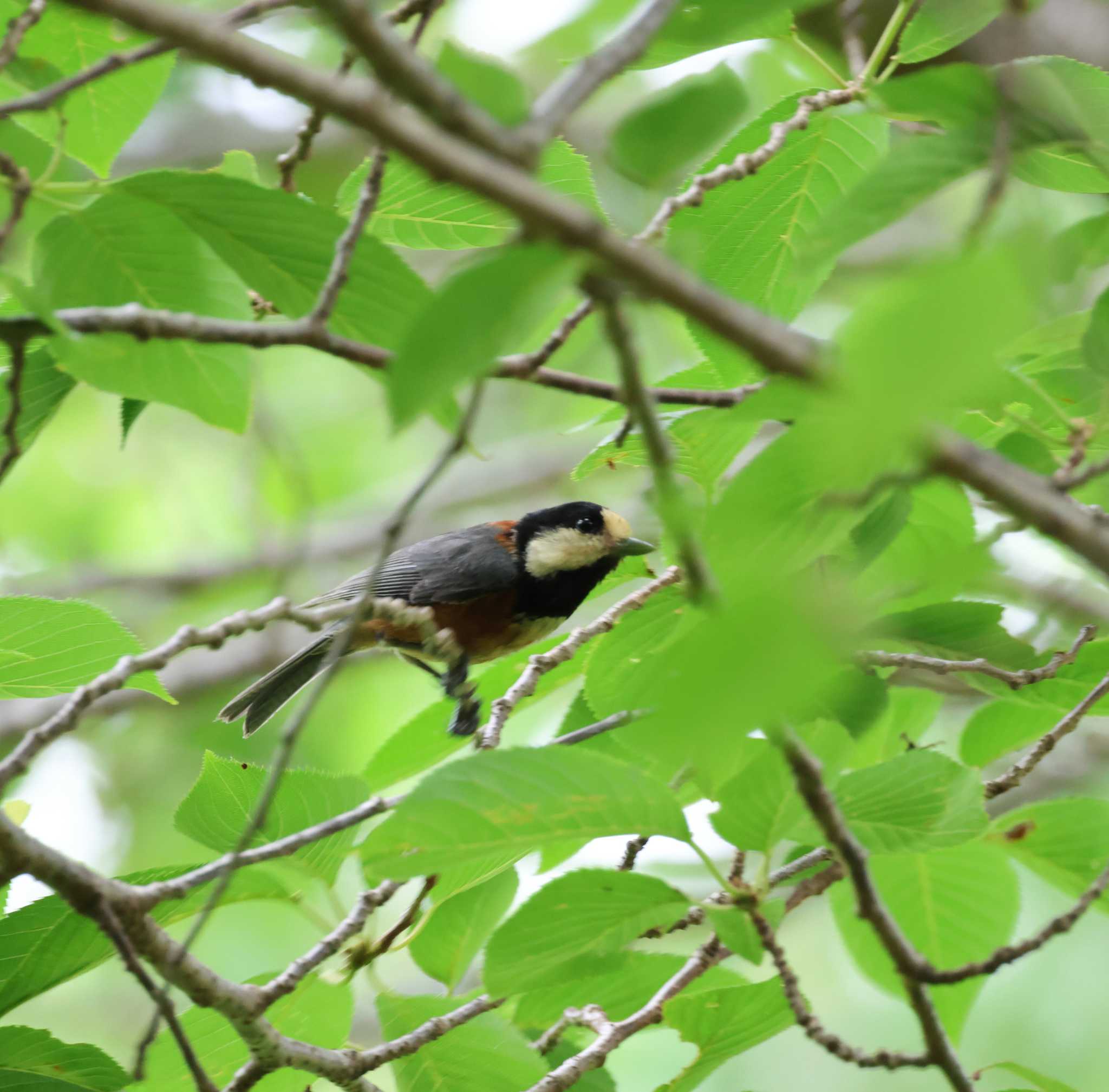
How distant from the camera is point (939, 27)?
216cm

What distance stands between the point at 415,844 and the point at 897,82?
1130 mm

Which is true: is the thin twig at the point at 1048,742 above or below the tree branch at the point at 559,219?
below

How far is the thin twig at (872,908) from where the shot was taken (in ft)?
4.64

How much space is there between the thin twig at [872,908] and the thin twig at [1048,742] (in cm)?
45

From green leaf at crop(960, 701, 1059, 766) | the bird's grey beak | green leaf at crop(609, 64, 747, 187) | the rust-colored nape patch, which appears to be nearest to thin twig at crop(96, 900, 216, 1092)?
green leaf at crop(609, 64, 747, 187)

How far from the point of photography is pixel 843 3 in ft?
11.2

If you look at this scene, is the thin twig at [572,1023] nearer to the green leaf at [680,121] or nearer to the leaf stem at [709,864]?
the leaf stem at [709,864]

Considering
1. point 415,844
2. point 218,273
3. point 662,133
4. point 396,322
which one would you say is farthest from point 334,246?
point 415,844

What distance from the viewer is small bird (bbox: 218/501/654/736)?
4383 mm

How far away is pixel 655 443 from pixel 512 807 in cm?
66

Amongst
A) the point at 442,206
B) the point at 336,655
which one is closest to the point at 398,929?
the point at 336,655

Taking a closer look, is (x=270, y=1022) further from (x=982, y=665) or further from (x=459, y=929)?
(x=982, y=665)

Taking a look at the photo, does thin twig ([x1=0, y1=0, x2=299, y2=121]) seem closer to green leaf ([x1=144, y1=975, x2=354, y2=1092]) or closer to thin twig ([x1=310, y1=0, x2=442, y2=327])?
thin twig ([x1=310, y1=0, x2=442, y2=327])

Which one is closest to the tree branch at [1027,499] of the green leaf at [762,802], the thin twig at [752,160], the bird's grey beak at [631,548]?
the green leaf at [762,802]
